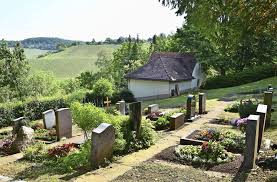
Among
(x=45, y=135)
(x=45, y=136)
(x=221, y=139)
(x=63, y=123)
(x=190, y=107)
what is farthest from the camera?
(x=190, y=107)

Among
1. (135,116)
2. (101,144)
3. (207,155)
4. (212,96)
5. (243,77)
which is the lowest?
(212,96)

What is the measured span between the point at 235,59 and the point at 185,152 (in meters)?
34.3

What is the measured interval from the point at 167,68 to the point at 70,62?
90.4 metres

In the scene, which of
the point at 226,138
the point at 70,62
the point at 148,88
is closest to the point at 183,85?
the point at 148,88

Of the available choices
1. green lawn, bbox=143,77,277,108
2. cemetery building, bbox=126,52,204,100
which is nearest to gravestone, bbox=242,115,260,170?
green lawn, bbox=143,77,277,108

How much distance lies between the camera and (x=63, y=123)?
16.6m

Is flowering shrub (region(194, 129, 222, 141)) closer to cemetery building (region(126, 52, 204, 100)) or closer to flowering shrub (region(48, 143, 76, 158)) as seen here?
flowering shrub (region(48, 143, 76, 158))

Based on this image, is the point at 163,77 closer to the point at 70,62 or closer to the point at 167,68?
the point at 167,68

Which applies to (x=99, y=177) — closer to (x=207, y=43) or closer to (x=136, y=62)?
(x=207, y=43)

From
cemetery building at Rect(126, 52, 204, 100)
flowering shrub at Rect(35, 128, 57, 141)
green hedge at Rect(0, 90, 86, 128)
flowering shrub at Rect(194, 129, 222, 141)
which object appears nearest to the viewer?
flowering shrub at Rect(194, 129, 222, 141)

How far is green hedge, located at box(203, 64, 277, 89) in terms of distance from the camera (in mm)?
42875

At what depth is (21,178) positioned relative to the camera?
Result: 10.7 metres

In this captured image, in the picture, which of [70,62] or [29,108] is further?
[70,62]

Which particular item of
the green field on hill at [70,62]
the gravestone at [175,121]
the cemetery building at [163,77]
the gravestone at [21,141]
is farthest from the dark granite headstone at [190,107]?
the green field on hill at [70,62]
